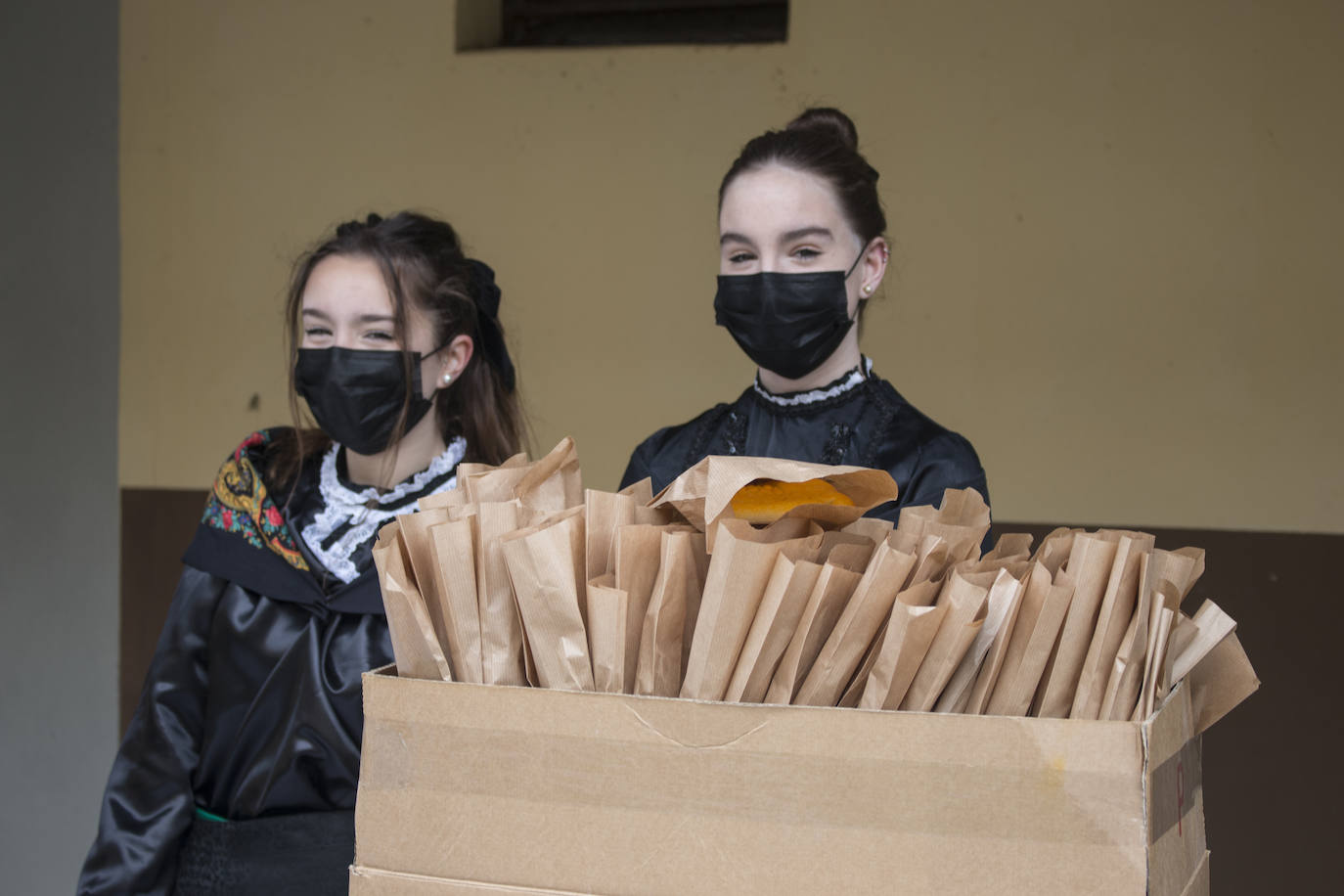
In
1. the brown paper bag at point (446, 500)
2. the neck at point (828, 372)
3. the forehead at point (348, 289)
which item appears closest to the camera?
the brown paper bag at point (446, 500)

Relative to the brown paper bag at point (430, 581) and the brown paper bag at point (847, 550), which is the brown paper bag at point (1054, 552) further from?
the brown paper bag at point (430, 581)

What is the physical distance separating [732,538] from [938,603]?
0.46 ft

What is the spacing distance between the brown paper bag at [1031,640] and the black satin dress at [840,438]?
678 mm

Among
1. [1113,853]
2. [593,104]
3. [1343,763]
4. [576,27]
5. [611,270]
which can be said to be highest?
[576,27]

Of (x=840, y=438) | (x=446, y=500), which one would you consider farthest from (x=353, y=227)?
(x=446, y=500)

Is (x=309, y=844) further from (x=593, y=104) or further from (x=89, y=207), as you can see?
(x=89, y=207)

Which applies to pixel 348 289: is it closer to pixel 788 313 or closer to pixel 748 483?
pixel 788 313

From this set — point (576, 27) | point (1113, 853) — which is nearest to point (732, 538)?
point (1113, 853)

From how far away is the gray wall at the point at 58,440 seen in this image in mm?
3174

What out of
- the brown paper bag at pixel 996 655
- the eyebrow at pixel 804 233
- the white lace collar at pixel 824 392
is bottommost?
the brown paper bag at pixel 996 655

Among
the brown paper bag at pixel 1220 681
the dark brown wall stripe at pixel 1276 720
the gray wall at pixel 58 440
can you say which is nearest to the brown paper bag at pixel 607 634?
the brown paper bag at pixel 1220 681

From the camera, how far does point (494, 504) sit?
33.7 inches

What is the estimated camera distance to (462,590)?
84cm

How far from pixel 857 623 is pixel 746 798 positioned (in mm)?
135
